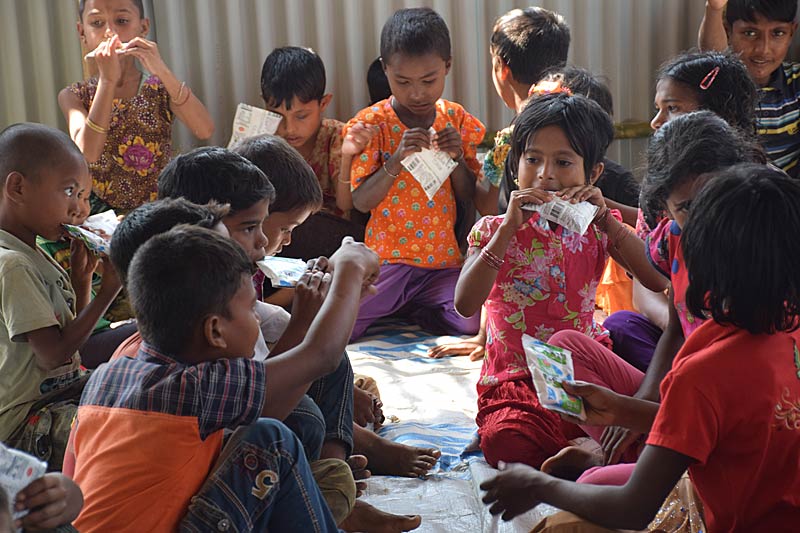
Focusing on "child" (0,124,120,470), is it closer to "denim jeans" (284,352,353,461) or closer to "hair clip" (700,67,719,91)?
"denim jeans" (284,352,353,461)

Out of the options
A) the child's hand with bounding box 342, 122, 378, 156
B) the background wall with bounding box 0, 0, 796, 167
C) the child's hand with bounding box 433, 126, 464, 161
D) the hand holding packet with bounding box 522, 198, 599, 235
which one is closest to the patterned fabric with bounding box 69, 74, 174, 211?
the background wall with bounding box 0, 0, 796, 167

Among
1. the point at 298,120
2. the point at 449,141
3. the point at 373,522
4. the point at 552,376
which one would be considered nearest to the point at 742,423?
the point at 552,376

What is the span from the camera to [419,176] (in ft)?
11.5

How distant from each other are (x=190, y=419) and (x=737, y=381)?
85cm

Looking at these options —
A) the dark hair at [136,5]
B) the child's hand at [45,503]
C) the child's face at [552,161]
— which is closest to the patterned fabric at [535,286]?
the child's face at [552,161]

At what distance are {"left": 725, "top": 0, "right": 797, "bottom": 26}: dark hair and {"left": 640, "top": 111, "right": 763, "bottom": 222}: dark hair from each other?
191cm

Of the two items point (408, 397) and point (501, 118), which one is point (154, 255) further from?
point (501, 118)

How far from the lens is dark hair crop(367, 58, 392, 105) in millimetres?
4122

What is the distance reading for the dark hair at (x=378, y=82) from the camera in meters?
4.12

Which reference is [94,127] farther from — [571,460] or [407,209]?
[571,460]

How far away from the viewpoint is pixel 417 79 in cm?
357

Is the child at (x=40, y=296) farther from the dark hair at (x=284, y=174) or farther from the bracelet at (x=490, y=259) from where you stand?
the bracelet at (x=490, y=259)

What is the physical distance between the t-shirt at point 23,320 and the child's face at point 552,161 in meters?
1.24

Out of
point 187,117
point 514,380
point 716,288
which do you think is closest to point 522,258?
point 514,380
